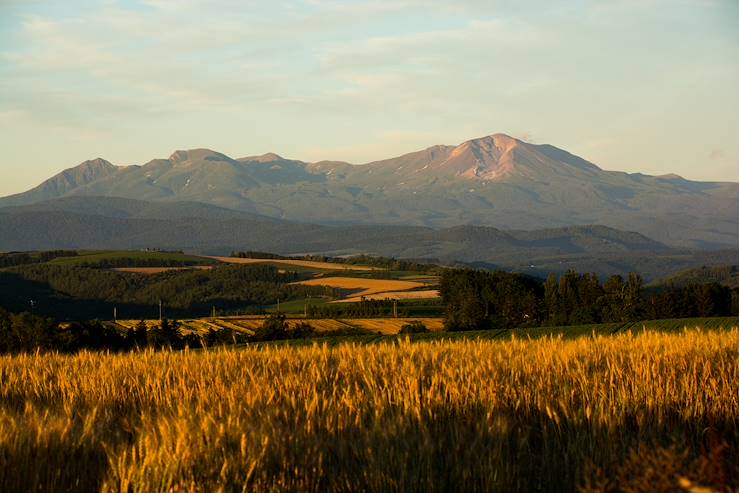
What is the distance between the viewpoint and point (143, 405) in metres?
9.48

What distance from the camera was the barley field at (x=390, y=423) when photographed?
6.23 metres

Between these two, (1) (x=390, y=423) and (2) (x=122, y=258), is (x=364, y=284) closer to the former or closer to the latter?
(2) (x=122, y=258)

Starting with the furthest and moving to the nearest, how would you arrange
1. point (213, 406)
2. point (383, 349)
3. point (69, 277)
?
point (69, 277)
point (383, 349)
point (213, 406)

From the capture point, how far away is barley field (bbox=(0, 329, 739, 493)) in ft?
20.4

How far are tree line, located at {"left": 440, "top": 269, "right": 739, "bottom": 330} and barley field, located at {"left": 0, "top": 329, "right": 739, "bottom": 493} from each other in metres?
56.5

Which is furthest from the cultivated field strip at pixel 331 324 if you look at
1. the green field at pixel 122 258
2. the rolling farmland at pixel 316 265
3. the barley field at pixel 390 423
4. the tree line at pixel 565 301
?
the green field at pixel 122 258

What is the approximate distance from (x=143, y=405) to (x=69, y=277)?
128016 millimetres

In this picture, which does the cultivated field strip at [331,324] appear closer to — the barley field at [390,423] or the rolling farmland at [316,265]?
the barley field at [390,423]

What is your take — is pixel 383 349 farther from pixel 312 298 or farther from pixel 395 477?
pixel 312 298

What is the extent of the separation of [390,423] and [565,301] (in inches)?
2867

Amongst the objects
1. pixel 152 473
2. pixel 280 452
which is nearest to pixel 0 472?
pixel 152 473

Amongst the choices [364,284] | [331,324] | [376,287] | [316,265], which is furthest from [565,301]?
[316,265]

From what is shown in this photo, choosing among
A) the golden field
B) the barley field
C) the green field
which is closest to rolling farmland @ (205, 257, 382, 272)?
the green field

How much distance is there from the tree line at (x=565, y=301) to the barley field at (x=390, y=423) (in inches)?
2226
